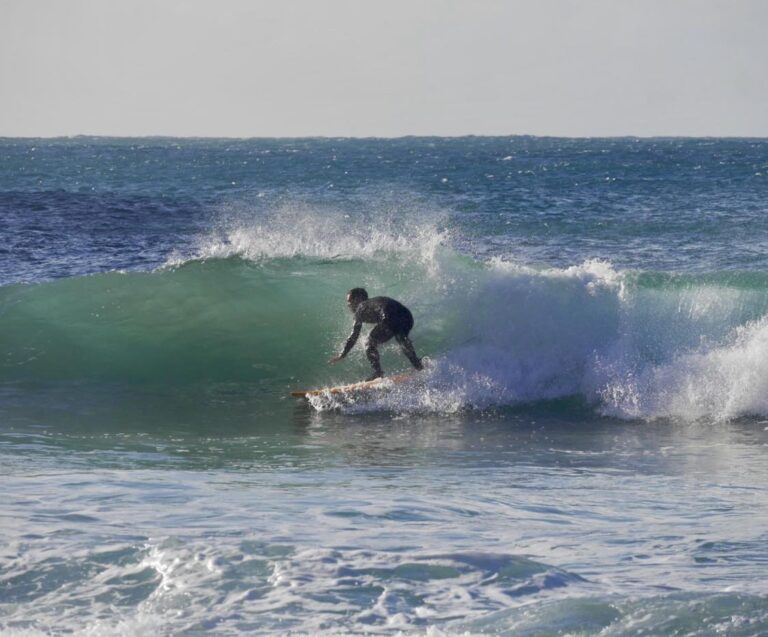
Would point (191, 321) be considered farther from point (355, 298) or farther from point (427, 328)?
point (355, 298)

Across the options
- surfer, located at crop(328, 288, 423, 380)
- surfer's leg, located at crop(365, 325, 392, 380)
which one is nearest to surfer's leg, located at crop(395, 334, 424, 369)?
surfer, located at crop(328, 288, 423, 380)

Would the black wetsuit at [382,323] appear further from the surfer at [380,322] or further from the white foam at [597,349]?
the white foam at [597,349]

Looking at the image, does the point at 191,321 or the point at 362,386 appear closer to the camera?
the point at 362,386

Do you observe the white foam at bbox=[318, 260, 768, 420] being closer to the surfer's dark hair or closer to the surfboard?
the surfboard

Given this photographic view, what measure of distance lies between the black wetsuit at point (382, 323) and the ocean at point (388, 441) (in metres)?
0.52

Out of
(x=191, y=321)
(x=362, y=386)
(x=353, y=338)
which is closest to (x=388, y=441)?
(x=362, y=386)

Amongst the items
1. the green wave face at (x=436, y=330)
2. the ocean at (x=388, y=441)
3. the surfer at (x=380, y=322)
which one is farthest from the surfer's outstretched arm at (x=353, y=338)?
the green wave face at (x=436, y=330)

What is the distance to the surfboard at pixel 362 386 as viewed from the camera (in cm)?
1220

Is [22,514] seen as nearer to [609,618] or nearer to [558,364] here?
[609,618]

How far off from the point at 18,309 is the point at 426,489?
9834 millimetres

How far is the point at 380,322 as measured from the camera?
12688mm

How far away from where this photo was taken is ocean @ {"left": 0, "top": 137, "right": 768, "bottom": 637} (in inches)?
230

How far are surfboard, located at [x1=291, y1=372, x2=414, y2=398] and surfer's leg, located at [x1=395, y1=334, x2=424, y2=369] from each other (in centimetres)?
21

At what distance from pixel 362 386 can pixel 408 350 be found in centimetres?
77
